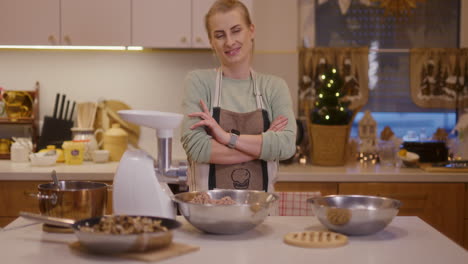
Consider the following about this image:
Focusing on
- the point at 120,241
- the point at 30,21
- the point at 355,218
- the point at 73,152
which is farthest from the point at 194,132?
the point at 30,21

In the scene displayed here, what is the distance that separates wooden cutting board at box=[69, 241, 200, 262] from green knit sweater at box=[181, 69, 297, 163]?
819 mm

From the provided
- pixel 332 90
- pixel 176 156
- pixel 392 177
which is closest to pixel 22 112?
pixel 176 156

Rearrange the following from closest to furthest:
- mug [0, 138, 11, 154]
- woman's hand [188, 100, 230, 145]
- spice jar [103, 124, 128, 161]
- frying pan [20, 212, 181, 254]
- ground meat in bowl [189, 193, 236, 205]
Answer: frying pan [20, 212, 181, 254]
ground meat in bowl [189, 193, 236, 205]
woman's hand [188, 100, 230, 145]
spice jar [103, 124, 128, 161]
mug [0, 138, 11, 154]

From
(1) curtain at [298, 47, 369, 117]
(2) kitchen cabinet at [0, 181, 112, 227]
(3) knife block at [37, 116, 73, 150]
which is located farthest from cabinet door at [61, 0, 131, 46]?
(1) curtain at [298, 47, 369, 117]

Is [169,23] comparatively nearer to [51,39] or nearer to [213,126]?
[51,39]

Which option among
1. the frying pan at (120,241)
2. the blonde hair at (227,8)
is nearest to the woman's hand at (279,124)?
the blonde hair at (227,8)

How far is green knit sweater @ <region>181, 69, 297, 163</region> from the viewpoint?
2.33 meters

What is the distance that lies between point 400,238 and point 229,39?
107 centimetres

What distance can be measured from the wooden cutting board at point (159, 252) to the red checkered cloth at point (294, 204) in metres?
0.96

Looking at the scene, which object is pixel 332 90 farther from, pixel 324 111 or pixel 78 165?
pixel 78 165

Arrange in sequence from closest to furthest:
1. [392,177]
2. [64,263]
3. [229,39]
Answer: [64,263]
[229,39]
[392,177]

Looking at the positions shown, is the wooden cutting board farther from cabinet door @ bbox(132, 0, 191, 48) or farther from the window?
the window

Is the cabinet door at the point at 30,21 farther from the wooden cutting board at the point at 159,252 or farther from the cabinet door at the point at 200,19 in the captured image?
the wooden cutting board at the point at 159,252

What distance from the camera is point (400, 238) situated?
1686 millimetres
